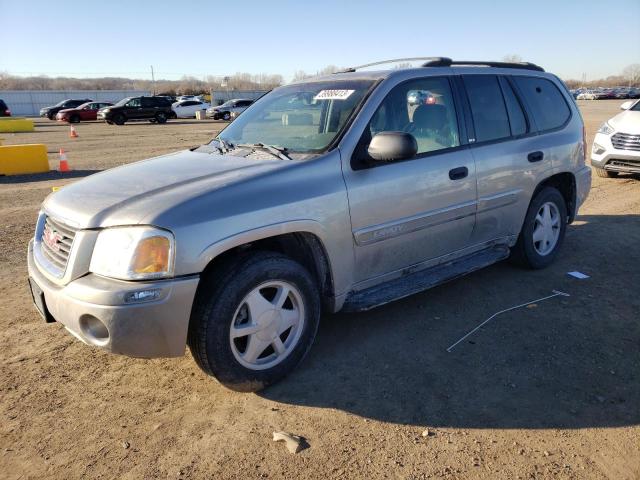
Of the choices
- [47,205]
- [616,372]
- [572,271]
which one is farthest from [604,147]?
[47,205]

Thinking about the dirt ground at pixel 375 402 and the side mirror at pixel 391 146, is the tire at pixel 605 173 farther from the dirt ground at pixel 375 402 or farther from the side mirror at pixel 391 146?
the side mirror at pixel 391 146

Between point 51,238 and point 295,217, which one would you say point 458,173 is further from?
point 51,238

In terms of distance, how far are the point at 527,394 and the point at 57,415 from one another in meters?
2.74

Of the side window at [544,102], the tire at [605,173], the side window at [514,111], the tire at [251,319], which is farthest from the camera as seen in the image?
the tire at [605,173]

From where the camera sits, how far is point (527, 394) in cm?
305

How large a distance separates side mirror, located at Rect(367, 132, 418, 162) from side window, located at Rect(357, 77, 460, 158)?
16 centimetres

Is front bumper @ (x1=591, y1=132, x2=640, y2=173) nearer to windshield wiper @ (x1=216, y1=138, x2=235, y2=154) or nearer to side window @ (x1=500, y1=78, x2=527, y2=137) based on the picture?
side window @ (x1=500, y1=78, x2=527, y2=137)

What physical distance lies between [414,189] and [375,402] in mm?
1493

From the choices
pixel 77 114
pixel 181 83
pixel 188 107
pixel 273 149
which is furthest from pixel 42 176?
pixel 181 83

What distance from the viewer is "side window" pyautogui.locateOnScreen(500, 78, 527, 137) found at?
4.54 m

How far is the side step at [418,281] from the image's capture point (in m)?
3.49

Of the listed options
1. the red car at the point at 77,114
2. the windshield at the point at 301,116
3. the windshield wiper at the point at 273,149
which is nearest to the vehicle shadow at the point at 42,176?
the windshield at the point at 301,116

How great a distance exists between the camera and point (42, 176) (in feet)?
38.0

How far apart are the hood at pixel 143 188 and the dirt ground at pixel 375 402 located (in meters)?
1.11
